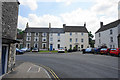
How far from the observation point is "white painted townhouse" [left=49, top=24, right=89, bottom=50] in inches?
1686

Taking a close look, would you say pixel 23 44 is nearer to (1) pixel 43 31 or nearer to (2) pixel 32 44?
(2) pixel 32 44

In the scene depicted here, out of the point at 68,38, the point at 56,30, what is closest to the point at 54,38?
the point at 56,30

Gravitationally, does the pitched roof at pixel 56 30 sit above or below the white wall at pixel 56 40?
above

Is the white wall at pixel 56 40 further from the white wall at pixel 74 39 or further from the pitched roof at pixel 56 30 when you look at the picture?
the pitched roof at pixel 56 30

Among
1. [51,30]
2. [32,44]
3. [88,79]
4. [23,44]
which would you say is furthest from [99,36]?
[88,79]

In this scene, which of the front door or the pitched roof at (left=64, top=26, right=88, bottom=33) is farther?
the pitched roof at (left=64, top=26, right=88, bottom=33)

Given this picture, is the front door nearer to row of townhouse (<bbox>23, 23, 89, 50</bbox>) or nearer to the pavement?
the pavement

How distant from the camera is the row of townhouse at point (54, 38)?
4231cm

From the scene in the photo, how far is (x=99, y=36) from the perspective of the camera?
133ft

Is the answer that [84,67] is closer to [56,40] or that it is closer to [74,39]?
[56,40]

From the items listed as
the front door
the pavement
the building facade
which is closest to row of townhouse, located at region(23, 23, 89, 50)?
the building facade

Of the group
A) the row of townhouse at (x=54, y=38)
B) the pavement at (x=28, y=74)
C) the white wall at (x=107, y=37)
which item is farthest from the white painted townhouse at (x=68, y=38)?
the pavement at (x=28, y=74)

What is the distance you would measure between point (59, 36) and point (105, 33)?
63.4ft

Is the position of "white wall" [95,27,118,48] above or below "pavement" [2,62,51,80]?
above
